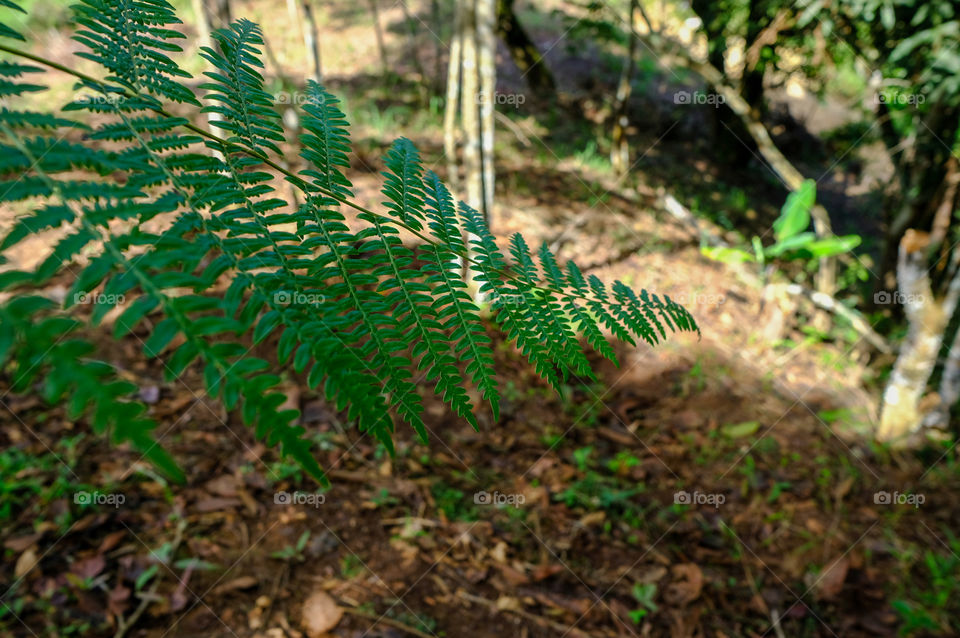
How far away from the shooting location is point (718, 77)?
15.1 feet

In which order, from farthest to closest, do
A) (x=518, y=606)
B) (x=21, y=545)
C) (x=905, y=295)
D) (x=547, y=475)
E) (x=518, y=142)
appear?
(x=518, y=142) → (x=905, y=295) → (x=547, y=475) → (x=518, y=606) → (x=21, y=545)

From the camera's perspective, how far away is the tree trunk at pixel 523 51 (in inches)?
350

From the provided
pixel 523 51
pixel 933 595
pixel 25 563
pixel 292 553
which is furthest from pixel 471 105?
pixel 523 51

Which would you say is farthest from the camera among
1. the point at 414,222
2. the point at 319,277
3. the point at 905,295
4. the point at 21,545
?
the point at 905,295

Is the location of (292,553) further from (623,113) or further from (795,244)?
(623,113)

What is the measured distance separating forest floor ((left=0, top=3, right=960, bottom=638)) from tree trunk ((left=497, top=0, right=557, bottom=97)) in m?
7.15

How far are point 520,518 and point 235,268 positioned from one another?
2.19 metres

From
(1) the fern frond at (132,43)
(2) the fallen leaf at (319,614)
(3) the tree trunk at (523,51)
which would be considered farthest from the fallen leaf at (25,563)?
(3) the tree trunk at (523,51)

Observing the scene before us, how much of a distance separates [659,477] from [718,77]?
3.74m

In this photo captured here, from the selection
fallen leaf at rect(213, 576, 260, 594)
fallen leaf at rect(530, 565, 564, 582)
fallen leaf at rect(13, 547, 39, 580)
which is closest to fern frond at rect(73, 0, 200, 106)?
fallen leaf at rect(213, 576, 260, 594)

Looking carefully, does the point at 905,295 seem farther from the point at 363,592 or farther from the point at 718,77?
the point at 363,592

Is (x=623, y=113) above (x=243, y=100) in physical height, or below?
above

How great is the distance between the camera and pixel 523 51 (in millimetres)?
9344

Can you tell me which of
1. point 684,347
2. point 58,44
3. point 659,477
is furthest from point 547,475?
point 58,44
